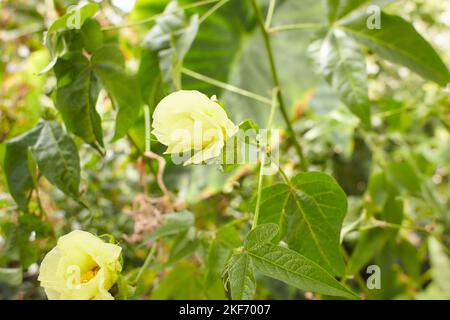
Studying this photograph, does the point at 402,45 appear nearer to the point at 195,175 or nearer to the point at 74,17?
the point at 74,17

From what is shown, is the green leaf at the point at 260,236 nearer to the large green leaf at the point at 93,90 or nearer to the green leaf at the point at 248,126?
the green leaf at the point at 248,126

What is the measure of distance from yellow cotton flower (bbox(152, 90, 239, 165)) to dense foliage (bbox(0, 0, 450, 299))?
0.03m

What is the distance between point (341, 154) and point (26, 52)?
2.49 feet

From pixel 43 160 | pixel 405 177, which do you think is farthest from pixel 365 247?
pixel 43 160

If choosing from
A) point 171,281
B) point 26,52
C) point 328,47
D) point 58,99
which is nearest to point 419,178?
point 328,47

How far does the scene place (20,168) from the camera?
0.55 meters

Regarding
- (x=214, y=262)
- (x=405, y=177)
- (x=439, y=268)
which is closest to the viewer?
(x=214, y=262)

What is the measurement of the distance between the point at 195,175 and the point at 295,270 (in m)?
0.71

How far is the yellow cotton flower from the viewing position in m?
0.36

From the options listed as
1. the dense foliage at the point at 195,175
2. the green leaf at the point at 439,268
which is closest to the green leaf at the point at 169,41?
the dense foliage at the point at 195,175

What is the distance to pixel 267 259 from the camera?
0.37m

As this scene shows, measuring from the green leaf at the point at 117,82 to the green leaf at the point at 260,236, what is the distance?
9.2 inches

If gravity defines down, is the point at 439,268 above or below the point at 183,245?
below
